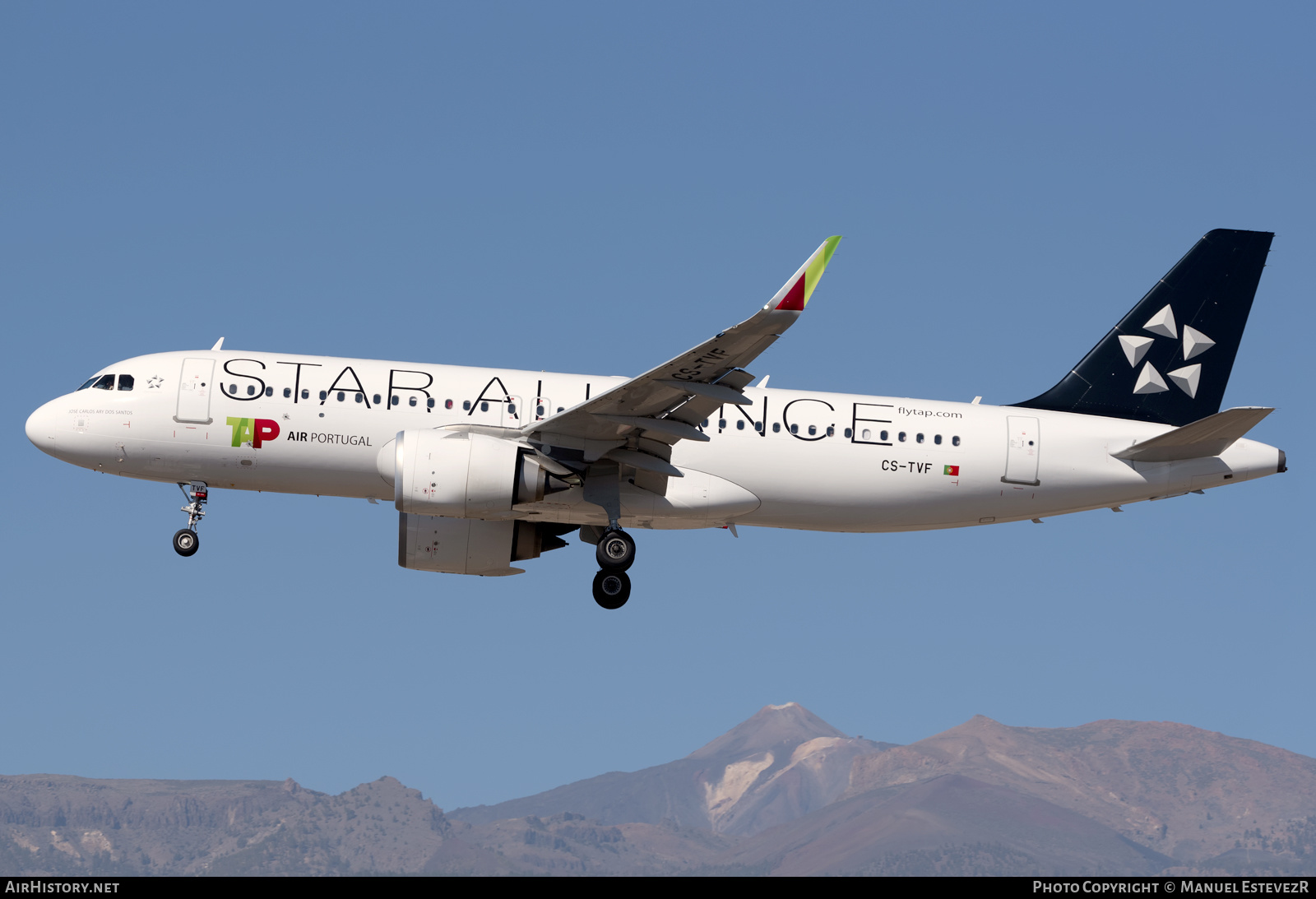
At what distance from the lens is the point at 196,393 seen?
101 feet

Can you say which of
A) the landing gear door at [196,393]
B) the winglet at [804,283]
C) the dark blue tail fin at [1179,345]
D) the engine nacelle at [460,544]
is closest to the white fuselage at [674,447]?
the landing gear door at [196,393]

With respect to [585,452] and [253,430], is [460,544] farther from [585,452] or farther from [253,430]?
[253,430]

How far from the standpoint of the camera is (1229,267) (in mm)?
35594

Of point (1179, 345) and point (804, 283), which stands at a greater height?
point (1179, 345)

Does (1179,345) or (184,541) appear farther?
(1179,345)

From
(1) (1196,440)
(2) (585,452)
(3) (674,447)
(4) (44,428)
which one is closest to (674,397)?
(2) (585,452)

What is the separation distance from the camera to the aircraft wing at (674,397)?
24.8 m

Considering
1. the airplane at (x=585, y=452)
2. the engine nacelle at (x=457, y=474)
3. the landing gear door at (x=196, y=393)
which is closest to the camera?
the engine nacelle at (x=457, y=474)

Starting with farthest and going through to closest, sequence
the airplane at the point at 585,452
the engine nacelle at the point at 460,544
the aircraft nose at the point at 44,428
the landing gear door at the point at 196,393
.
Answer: the engine nacelle at the point at 460,544
the aircraft nose at the point at 44,428
the landing gear door at the point at 196,393
the airplane at the point at 585,452

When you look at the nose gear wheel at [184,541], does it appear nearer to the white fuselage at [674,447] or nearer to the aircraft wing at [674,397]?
the white fuselage at [674,447]

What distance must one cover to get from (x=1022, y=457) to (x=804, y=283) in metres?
9.61

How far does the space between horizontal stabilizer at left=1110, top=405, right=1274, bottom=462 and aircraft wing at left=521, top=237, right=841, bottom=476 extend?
10.1 m

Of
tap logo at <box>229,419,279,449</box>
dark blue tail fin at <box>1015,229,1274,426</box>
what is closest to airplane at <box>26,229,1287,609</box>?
tap logo at <box>229,419,279,449</box>

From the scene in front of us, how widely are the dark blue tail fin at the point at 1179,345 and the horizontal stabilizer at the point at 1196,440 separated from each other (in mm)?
2317
